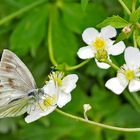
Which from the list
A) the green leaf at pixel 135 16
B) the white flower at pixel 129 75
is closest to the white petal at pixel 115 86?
the white flower at pixel 129 75

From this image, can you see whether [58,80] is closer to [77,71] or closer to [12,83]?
[12,83]

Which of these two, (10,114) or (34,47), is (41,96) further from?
(34,47)

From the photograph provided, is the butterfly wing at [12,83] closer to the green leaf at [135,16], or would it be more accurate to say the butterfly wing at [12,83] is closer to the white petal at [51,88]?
the white petal at [51,88]

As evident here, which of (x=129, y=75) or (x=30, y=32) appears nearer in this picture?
(x=129, y=75)

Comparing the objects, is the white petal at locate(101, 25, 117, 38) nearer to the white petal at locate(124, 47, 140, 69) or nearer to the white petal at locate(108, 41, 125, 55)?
the white petal at locate(108, 41, 125, 55)

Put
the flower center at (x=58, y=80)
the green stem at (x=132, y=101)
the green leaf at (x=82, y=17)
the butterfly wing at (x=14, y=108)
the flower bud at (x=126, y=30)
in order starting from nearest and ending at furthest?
the flower bud at (x=126, y=30) < the butterfly wing at (x=14, y=108) < the flower center at (x=58, y=80) < the green stem at (x=132, y=101) < the green leaf at (x=82, y=17)

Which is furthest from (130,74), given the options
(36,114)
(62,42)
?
(62,42)
